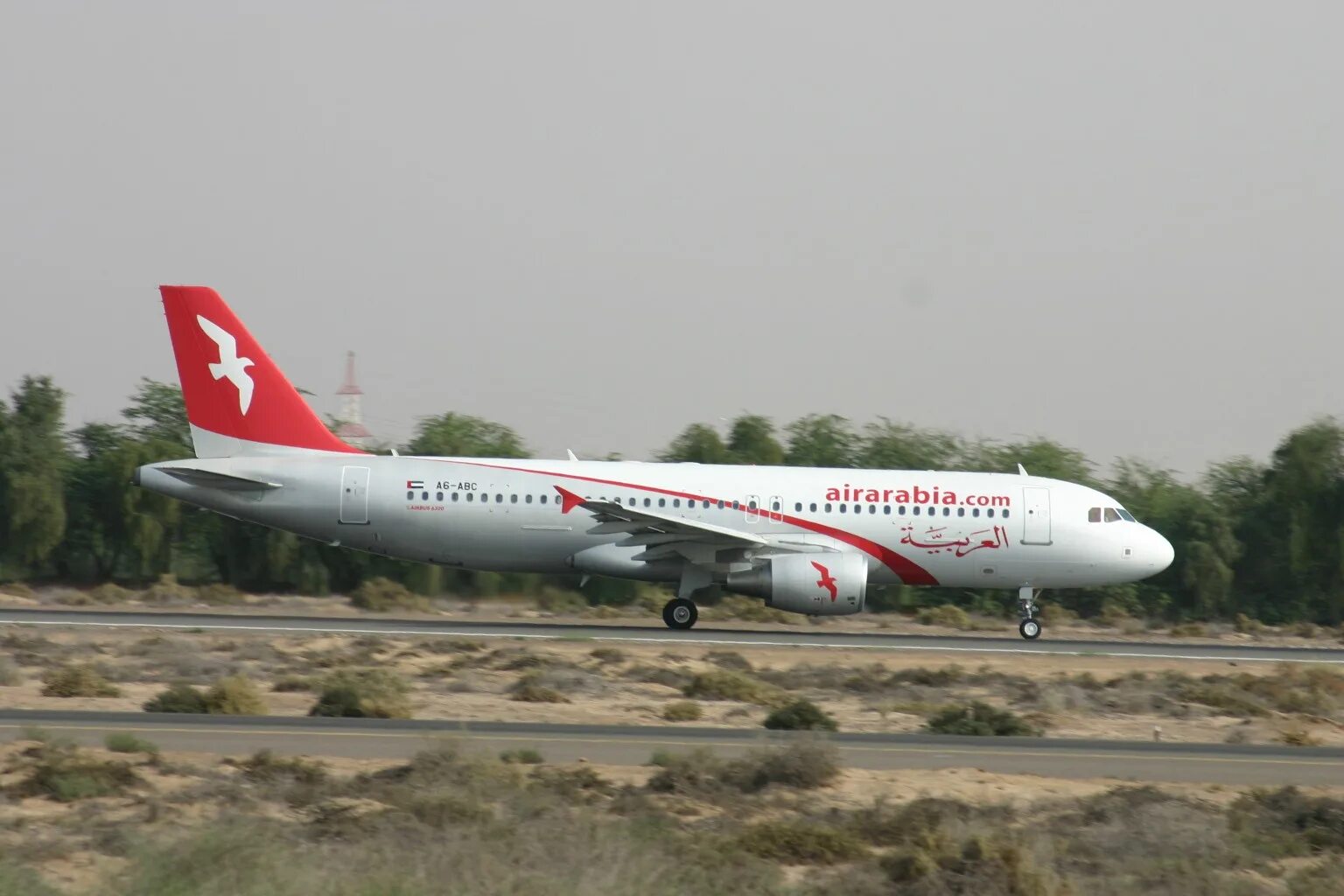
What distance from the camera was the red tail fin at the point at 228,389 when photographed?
32.2m

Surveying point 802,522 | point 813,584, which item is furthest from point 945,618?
point 813,584

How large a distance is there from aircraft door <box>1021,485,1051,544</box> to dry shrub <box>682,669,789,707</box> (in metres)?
10.7

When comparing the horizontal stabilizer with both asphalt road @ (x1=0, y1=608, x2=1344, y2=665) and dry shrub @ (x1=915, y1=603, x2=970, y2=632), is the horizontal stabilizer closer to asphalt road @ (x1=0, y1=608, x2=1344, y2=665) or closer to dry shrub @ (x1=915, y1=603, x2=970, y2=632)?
asphalt road @ (x1=0, y1=608, x2=1344, y2=665)

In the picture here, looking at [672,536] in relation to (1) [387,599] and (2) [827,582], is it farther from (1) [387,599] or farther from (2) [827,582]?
(1) [387,599]

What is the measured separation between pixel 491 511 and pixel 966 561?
9893 mm

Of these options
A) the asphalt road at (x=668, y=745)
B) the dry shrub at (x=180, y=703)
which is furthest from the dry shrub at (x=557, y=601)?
the asphalt road at (x=668, y=745)

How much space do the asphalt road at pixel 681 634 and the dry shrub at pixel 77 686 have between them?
8.77 meters

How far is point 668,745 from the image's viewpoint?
16.9 m

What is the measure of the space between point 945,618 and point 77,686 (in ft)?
76.5

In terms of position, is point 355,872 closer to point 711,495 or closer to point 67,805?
point 67,805

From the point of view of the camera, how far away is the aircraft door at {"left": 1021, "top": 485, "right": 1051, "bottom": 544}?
106 feet

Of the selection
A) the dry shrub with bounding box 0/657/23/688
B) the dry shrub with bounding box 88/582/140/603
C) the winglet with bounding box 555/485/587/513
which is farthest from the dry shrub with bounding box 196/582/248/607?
the dry shrub with bounding box 0/657/23/688

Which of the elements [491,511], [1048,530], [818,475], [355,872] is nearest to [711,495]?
[818,475]

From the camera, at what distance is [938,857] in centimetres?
1154
